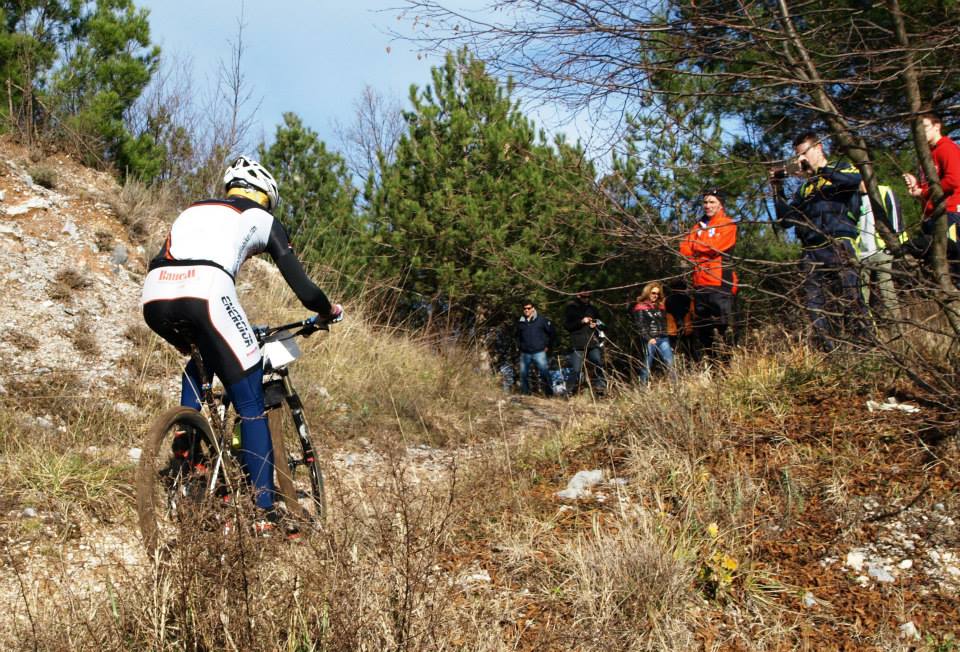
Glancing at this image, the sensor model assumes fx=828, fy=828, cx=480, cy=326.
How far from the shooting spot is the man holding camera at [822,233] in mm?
3596

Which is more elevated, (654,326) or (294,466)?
(654,326)

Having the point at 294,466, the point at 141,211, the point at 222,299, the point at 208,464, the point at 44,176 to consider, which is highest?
the point at 44,176

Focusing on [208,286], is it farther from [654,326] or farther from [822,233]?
[654,326]

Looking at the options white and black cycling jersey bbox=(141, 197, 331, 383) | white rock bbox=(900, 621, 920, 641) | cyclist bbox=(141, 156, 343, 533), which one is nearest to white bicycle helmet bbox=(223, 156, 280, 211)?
cyclist bbox=(141, 156, 343, 533)

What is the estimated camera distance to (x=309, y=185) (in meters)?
14.9

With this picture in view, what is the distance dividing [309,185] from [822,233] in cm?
1236

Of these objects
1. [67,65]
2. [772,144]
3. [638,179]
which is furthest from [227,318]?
[67,65]

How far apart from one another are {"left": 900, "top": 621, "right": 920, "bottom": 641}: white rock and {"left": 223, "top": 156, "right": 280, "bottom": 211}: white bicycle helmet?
130 inches

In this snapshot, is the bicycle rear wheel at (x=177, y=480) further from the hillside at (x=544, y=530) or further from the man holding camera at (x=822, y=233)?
the man holding camera at (x=822, y=233)

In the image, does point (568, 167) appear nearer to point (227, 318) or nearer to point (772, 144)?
point (772, 144)

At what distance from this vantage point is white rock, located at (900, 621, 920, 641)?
10.0 ft

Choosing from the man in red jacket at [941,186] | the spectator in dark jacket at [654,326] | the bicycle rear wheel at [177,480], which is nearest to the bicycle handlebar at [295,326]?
the bicycle rear wheel at [177,480]

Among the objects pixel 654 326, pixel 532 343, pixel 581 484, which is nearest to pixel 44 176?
pixel 532 343

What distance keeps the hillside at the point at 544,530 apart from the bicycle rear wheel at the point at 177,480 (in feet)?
0.41
